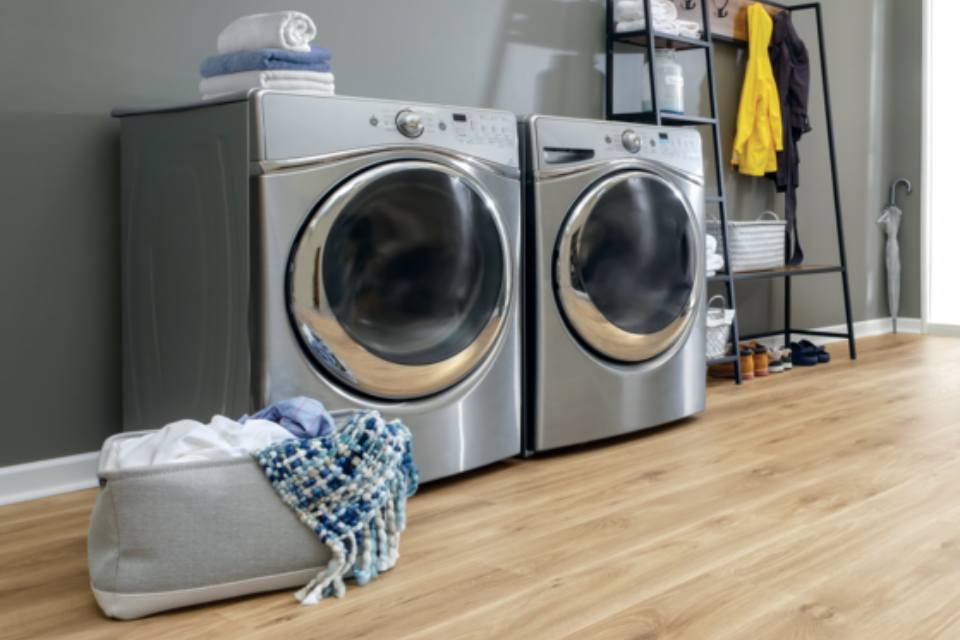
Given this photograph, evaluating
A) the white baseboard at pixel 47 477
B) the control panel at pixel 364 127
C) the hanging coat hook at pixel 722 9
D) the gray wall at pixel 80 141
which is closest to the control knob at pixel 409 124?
the control panel at pixel 364 127

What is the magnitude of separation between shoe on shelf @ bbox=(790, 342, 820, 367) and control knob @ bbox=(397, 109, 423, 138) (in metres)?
2.32

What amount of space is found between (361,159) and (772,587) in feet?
3.41

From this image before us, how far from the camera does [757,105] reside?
3.88 m

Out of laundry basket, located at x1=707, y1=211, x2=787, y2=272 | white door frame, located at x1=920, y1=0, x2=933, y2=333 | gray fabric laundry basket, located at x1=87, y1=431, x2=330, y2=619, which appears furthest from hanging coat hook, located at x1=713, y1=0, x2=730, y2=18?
gray fabric laundry basket, located at x1=87, y1=431, x2=330, y2=619

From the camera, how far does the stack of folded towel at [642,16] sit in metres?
3.29

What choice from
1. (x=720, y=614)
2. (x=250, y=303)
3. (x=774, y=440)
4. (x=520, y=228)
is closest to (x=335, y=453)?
(x=250, y=303)

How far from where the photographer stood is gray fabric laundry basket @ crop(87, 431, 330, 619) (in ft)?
4.64

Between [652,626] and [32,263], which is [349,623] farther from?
[32,263]

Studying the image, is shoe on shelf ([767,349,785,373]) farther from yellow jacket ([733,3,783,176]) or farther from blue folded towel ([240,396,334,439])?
blue folded towel ([240,396,334,439])

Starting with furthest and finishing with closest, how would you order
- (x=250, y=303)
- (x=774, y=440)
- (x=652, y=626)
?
(x=774, y=440)
(x=250, y=303)
(x=652, y=626)

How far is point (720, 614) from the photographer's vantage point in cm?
141

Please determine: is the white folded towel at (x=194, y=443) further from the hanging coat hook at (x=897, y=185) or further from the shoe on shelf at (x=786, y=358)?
the hanging coat hook at (x=897, y=185)

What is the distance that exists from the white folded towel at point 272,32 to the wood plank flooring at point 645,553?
94 centimetres

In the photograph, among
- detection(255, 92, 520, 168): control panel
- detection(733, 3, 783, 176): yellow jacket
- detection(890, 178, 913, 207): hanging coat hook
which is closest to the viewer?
detection(255, 92, 520, 168): control panel
